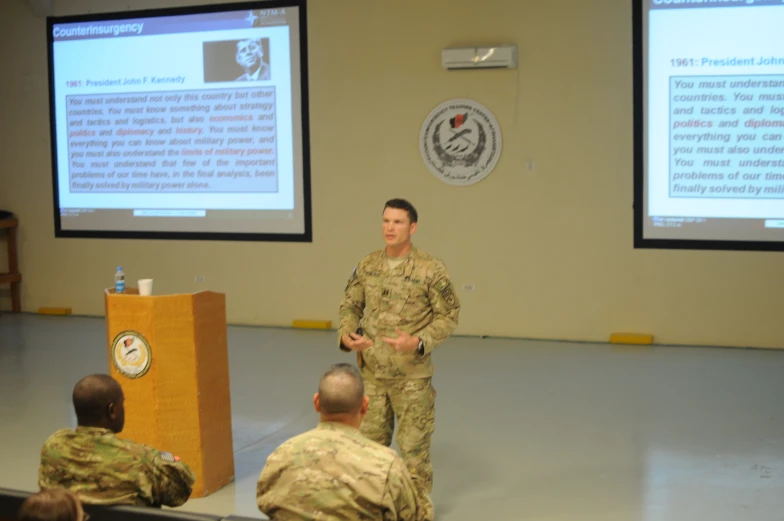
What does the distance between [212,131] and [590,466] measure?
5.14 m

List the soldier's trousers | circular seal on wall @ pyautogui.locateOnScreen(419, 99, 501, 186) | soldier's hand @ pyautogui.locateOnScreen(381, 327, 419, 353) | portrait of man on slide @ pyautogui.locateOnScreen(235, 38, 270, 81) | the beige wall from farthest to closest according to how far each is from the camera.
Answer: portrait of man on slide @ pyautogui.locateOnScreen(235, 38, 270, 81) → circular seal on wall @ pyautogui.locateOnScreen(419, 99, 501, 186) → the beige wall → the soldier's trousers → soldier's hand @ pyautogui.locateOnScreen(381, 327, 419, 353)

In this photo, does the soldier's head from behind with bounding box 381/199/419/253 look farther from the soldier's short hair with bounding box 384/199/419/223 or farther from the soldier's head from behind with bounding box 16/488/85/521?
the soldier's head from behind with bounding box 16/488/85/521

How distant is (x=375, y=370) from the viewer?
3814 mm

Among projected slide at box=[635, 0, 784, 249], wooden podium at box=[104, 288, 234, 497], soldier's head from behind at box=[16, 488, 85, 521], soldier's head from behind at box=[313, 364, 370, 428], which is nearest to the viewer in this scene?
soldier's head from behind at box=[16, 488, 85, 521]

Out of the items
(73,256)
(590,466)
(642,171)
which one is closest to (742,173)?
(642,171)

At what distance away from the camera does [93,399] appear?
268 centimetres

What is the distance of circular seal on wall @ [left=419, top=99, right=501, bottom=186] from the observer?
7.60 metres

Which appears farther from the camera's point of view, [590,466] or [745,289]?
[745,289]

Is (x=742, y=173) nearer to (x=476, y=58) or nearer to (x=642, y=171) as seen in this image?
(x=642, y=171)

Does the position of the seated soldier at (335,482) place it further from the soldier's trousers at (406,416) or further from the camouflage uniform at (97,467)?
the soldier's trousers at (406,416)

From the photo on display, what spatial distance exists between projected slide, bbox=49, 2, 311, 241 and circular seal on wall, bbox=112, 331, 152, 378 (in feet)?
13.6

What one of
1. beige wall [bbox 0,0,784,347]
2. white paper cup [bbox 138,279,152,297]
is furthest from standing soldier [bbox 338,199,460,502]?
beige wall [bbox 0,0,784,347]

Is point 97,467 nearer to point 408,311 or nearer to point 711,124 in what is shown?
point 408,311

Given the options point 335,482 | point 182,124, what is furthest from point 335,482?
point 182,124
